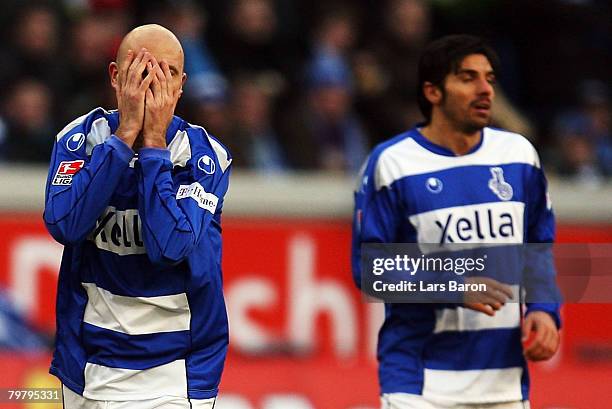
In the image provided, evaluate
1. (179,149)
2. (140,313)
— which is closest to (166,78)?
(179,149)

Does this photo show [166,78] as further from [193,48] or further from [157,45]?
[193,48]

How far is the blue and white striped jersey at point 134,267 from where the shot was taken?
15.2 ft

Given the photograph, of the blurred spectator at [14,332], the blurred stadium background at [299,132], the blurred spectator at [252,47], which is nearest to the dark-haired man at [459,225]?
the blurred stadium background at [299,132]

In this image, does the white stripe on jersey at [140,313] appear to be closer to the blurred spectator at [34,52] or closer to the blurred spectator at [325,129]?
the blurred spectator at [34,52]

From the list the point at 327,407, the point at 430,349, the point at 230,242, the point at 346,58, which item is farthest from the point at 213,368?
the point at 346,58

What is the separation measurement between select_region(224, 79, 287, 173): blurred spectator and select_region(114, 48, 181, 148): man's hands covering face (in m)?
5.66

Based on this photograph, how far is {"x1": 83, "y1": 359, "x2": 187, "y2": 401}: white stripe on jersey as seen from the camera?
4.79m

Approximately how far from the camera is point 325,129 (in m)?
11.0

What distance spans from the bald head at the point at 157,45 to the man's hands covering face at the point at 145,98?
0.02 meters

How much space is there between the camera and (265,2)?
457 inches

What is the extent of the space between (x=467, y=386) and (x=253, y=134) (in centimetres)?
500

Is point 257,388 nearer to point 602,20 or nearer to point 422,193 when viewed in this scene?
point 422,193

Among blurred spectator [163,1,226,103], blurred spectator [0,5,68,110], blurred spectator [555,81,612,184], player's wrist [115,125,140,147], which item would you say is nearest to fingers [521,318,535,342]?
player's wrist [115,125,140,147]

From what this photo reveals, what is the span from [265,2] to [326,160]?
169 centimetres
